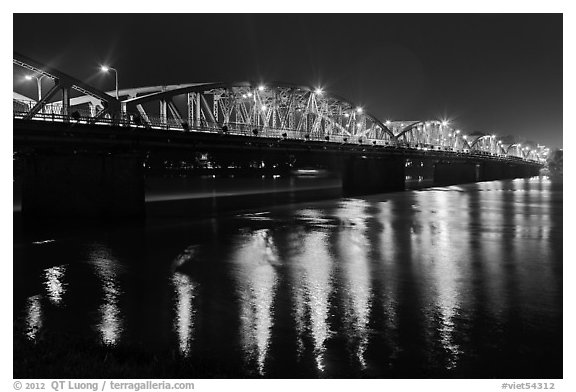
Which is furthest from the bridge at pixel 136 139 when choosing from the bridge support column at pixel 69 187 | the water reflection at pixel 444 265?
the water reflection at pixel 444 265

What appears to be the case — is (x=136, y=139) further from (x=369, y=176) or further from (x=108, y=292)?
(x=369, y=176)

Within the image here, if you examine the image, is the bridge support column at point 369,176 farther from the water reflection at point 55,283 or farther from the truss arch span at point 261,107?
the water reflection at point 55,283

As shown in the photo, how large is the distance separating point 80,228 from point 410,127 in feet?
380

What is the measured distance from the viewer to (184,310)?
49.7ft

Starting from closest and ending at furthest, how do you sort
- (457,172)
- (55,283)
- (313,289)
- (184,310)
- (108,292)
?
(184,310) < (108,292) < (313,289) < (55,283) < (457,172)

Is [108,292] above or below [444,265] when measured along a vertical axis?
above

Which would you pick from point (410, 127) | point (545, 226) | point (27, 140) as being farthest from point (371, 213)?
point (410, 127)

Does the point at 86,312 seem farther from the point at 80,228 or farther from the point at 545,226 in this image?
the point at 545,226

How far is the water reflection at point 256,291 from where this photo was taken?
12.2 m

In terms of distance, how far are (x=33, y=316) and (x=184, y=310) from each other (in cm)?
390

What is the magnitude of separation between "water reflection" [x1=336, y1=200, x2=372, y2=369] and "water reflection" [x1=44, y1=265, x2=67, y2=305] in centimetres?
844

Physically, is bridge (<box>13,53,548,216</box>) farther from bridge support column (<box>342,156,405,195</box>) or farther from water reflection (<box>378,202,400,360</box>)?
water reflection (<box>378,202,400,360</box>)

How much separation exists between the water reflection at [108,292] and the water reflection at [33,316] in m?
1.47

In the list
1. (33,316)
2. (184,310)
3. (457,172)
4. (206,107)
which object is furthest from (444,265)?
(457,172)
